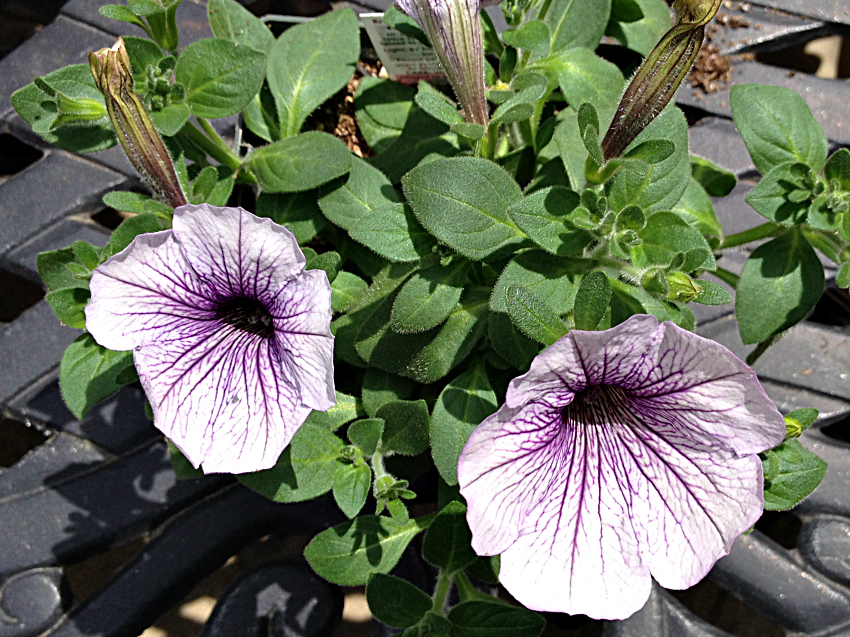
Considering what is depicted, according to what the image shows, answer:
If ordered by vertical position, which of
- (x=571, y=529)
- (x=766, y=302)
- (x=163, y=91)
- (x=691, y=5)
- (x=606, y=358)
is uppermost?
(x=691, y=5)

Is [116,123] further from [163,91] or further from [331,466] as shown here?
[331,466]

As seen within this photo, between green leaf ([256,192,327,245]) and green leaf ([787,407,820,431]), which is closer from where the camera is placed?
green leaf ([787,407,820,431])

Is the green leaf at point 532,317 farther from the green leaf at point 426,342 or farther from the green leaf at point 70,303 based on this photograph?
the green leaf at point 70,303

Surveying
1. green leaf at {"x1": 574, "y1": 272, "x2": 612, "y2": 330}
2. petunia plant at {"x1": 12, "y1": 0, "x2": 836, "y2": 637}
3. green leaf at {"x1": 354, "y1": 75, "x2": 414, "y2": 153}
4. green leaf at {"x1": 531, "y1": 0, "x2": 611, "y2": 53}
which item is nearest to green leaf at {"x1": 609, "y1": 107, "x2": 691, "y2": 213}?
petunia plant at {"x1": 12, "y1": 0, "x2": 836, "y2": 637}

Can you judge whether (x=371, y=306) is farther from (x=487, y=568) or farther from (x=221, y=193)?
(x=487, y=568)

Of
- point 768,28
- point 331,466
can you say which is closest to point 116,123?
point 331,466

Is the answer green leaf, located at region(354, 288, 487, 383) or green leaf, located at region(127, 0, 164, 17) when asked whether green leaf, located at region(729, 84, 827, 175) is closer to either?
green leaf, located at region(354, 288, 487, 383)
